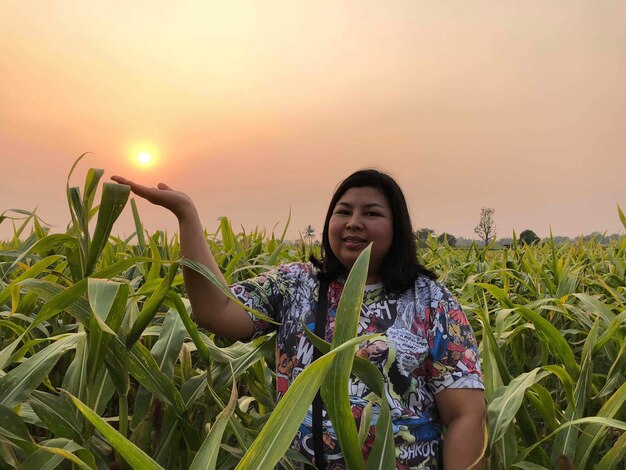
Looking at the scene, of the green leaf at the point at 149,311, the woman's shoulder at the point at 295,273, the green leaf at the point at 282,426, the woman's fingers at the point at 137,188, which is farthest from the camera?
the woman's shoulder at the point at 295,273

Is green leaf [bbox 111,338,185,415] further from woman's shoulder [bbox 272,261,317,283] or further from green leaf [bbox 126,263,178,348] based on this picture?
woman's shoulder [bbox 272,261,317,283]

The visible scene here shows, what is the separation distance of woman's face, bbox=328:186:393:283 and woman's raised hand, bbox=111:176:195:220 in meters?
0.37

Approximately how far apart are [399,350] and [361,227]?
0.96ft

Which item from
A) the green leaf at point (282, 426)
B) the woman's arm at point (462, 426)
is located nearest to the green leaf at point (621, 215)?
the woman's arm at point (462, 426)

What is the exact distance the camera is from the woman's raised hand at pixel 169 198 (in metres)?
1.12

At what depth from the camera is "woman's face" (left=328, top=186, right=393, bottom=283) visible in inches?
54.0

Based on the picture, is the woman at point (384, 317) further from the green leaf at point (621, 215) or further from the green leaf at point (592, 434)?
the green leaf at point (621, 215)

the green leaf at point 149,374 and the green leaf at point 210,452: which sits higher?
the green leaf at point 149,374

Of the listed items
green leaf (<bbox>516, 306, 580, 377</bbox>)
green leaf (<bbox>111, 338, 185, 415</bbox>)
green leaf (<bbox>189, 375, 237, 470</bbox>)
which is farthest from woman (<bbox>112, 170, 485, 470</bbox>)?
green leaf (<bbox>189, 375, 237, 470</bbox>)

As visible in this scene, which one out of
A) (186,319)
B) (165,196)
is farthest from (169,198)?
(186,319)

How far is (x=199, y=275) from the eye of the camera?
123cm

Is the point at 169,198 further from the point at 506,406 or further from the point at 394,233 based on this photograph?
the point at 506,406

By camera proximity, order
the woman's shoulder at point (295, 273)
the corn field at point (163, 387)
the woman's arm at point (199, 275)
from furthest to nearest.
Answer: the woman's shoulder at point (295, 273), the woman's arm at point (199, 275), the corn field at point (163, 387)

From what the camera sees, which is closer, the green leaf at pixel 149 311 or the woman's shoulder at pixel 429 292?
the green leaf at pixel 149 311
